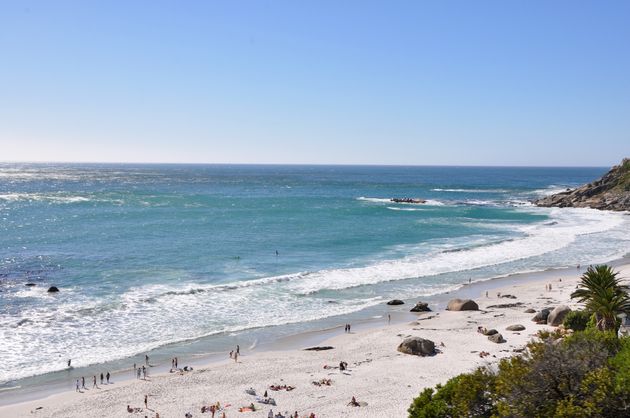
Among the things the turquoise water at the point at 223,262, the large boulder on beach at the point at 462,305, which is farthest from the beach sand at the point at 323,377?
the turquoise water at the point at 223,262

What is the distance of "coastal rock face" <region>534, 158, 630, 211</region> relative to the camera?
107 meters

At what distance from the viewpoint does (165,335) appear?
35.0m

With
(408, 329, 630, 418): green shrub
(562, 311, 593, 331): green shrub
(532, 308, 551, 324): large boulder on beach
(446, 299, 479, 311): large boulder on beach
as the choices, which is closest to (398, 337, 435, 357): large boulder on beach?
(562, 311, 593, 331): green shrub

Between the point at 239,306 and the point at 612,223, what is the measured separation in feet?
224

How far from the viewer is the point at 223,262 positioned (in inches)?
2191

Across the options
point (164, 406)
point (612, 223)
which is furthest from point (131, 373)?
point (612, 223)

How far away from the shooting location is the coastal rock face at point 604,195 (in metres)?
107

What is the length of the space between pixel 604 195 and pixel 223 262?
295 ft

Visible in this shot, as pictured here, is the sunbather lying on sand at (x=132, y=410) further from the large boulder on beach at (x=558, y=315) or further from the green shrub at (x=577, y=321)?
the large boulder on beach at (x=558, y=315)

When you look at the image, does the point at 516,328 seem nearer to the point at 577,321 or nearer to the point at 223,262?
the point at 577,321

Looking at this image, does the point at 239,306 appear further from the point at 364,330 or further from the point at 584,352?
the point at 584,352

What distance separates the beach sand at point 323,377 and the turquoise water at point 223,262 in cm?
492

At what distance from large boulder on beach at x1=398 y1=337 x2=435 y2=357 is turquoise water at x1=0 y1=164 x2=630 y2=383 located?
8791 mm

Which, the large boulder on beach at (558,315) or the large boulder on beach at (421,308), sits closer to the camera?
the large boulder on beach at (558,315)
